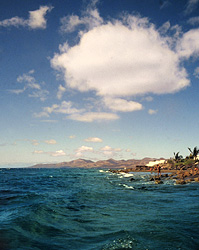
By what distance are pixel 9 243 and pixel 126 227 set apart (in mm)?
7006

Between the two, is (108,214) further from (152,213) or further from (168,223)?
(168,223)

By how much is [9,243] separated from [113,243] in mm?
5736

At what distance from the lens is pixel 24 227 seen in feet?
41.3

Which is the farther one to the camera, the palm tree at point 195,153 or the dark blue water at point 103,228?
the palm tree at point 195,153

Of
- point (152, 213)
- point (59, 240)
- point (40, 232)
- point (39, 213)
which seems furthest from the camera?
point (39, 213)

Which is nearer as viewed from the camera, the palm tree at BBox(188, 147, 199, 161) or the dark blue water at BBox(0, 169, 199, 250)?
the dark blue water at BBox(0, 169, 199, 250)

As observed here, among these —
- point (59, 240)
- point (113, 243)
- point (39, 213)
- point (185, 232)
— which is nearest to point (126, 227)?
point (113, 243)

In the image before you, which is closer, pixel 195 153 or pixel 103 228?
pixel 103 228

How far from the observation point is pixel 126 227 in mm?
11742

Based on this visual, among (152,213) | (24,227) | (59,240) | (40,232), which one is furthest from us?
(152,213)

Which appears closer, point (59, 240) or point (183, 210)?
point (59, 240)

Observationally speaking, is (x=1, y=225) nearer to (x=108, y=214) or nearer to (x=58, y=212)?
(x=58, y=212)

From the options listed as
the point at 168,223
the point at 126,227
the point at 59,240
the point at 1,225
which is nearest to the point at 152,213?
the point at 168,223

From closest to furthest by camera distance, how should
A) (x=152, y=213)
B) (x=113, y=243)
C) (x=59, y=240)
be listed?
1. (x=113, y=243)
2. (x=59, y=240)
3. (x=152, y=213)
